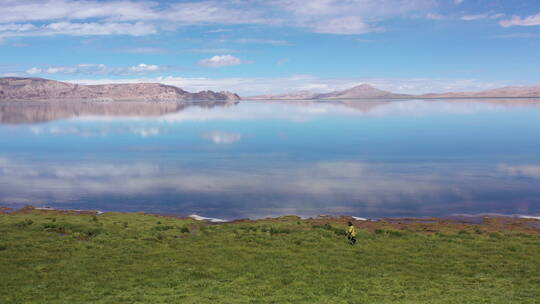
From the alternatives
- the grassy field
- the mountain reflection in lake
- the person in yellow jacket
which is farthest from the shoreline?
the person in yellow jacket

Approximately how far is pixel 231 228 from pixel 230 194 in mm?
14783

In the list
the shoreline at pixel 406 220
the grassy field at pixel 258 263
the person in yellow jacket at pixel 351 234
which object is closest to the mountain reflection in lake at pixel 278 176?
the shoreline at pixel 406 220

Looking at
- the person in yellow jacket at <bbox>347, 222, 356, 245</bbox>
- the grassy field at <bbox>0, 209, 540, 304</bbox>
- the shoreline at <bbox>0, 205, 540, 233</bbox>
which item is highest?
the person in yellow jacket at <bbox>347, 222, 356, 245</bbox>

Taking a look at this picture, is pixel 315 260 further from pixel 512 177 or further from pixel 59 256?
pixel 512 177

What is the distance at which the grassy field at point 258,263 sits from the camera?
18.1m

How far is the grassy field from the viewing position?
59.4 ft

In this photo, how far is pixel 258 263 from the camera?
22391 mm

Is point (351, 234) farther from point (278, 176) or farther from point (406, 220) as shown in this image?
point (278, 176)

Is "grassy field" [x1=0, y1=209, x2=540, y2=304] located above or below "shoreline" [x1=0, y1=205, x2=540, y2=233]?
above

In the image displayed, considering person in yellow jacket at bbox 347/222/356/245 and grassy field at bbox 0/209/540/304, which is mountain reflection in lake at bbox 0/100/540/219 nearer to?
grassy field at bbox 0/209/540/304

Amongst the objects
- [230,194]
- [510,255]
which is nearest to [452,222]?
[510,255]

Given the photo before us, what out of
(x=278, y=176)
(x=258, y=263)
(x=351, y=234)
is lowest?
(x=258, y=263)

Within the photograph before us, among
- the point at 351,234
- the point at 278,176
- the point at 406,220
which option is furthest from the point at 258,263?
the point at 278,176

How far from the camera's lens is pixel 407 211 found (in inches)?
1570
